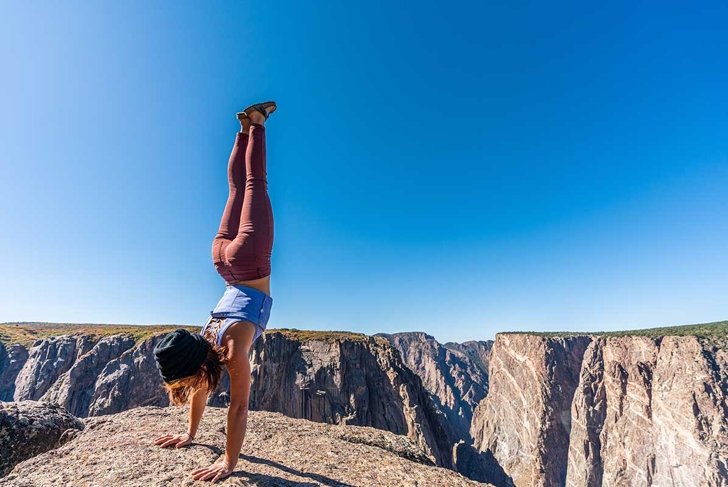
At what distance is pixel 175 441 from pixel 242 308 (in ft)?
6.73

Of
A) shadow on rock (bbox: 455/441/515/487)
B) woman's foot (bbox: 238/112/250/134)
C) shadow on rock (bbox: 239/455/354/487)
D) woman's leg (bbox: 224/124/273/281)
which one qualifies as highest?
woman's foot (bbox: 238/112/250/134)

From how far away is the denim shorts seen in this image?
3525mm

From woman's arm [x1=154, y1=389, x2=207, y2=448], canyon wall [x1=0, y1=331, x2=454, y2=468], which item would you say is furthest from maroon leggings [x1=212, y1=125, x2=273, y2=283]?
canyon wall [x1=0, y1=331, x2=454, y2=468]

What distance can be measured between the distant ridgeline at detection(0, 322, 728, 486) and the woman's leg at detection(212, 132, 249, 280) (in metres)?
38.0

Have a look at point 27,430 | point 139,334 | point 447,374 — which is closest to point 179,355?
point 27,430

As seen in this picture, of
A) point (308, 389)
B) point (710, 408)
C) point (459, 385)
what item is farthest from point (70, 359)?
point (459, 385)

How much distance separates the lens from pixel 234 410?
3215 mm

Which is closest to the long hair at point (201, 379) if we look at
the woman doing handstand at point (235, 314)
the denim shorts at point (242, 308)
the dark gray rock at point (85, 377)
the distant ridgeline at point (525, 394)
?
the woman doing handstand at point (235, 314)

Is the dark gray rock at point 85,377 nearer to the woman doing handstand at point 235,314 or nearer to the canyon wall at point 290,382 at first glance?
the canyon wall at point 290,382

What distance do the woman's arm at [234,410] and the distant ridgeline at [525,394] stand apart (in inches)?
1483

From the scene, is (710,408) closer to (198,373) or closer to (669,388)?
(669,388)

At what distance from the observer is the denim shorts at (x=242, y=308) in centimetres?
353

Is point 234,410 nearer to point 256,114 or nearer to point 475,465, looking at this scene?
point 256,114

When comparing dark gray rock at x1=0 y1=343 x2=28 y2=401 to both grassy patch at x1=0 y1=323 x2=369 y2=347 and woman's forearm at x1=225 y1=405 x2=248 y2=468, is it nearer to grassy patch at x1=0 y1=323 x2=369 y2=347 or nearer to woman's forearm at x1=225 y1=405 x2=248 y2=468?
grassy patch at x1=0 y1=323 x2=369 y2=347
